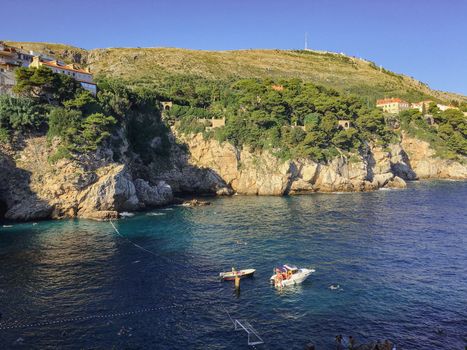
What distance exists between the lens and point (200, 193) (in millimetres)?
83750

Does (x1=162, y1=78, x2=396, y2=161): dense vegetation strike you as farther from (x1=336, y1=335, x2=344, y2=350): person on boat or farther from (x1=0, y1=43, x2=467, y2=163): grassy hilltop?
(x1=336, y1=335, x2=344, y2=350): person on boat

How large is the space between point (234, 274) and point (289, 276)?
470 cm

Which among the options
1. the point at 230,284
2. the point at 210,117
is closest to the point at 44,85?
the point at 210,117

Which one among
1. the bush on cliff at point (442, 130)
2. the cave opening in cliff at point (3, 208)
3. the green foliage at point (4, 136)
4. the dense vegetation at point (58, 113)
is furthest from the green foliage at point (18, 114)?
the bush on cliff at point (442, 130)

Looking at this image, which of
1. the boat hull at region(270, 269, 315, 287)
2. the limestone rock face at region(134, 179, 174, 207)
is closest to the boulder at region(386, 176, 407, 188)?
the limestone rock face at region(134, 179, 174, 207)

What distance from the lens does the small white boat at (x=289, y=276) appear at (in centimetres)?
3216

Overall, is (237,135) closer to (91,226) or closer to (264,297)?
(91,226)

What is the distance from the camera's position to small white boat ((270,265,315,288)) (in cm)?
3216

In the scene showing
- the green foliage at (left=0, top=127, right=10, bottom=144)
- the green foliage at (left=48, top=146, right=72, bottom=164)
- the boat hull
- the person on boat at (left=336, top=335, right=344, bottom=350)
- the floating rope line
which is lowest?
the person on boat at (left=336, top=335, right=344, bottom=350)

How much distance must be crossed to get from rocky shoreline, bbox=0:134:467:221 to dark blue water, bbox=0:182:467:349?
14.8ft

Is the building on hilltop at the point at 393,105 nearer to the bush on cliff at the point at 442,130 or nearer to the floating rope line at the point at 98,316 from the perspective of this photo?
the bush on cliff at the point at 442,130

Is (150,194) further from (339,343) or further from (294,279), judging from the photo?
(339,343)

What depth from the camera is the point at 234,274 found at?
109 feet

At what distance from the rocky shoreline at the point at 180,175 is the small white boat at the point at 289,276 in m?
32.2
